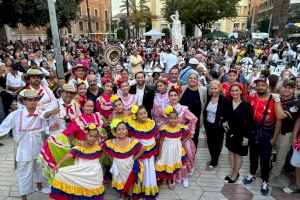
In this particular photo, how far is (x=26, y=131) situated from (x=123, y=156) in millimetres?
1463

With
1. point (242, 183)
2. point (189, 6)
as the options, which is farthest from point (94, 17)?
point (242, 183)

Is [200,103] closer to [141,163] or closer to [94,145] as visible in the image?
[141,163]

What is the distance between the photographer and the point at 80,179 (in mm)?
3672

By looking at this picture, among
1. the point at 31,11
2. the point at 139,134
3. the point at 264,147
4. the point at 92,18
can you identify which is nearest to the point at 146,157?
the point at 139,134

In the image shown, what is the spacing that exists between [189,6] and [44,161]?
121 feet

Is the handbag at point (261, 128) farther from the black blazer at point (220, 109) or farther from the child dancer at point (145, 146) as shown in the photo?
the child dancer at point (145, 146)

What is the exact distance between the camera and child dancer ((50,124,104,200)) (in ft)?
12.0

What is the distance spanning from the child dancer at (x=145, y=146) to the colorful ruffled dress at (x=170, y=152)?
0.79 ft

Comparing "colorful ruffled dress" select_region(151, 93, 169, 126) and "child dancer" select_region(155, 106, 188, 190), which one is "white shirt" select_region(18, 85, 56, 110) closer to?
"colorful ruffled dress" select_region(151, 93, 169, 126)

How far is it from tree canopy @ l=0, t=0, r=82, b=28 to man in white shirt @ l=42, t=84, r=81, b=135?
1375 centimetres

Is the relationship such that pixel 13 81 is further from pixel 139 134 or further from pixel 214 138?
pixel 214 138

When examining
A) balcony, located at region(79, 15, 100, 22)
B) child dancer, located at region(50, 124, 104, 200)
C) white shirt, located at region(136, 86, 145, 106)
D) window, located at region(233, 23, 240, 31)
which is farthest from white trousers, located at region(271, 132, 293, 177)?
window, located at region(233, 23, 240, 31)

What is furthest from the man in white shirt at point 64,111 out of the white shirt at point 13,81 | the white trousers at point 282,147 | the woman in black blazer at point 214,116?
the white shirt at point 13,81

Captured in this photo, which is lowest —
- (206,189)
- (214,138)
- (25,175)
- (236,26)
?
(206,189)
